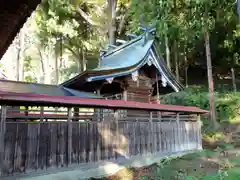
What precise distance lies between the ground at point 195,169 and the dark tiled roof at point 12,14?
6.20 m

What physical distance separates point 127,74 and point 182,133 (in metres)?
3.67

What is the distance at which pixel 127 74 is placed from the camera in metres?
12.7

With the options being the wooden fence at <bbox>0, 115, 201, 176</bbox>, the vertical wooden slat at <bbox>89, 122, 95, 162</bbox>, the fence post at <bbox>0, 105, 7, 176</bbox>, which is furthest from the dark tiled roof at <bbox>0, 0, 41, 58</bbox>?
the vertical wooden slat at <bbox>89, 122, 95, 162</bbox>

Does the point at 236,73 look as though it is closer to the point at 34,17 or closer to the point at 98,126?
the point at 34,17

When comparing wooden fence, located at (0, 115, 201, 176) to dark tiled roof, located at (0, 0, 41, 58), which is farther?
wooden fence, located at (0, 115, 201, 176)

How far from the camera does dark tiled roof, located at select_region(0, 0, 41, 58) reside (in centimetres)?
235

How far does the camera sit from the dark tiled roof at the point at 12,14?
7.72ft

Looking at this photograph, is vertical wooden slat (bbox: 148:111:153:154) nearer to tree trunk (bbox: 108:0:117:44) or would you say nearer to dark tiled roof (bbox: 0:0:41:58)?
dark tiled roof (bbox: 0:0:41:58)

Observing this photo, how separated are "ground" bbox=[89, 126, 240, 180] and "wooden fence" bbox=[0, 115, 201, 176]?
32.2 inches

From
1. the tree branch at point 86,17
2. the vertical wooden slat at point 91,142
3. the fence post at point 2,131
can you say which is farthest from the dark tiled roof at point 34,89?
the tree branch at point 86,17

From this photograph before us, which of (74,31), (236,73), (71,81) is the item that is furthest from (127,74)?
(236,73)

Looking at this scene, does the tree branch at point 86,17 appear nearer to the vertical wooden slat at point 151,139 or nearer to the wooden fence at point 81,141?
the wooden fence at point 81,141

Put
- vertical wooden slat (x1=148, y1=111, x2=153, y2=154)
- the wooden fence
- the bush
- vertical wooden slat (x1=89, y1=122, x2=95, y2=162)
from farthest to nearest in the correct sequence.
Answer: the bush, vertical wooden slat (x1=148, y1=111, x2=153, y2=154), vertical wooden slat (x1=89, y1=122, x2=95, y2=162), the wooden fence

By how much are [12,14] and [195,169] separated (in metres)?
7.96
